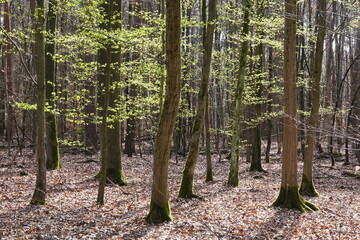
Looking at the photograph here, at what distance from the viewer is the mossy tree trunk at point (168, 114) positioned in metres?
6.74

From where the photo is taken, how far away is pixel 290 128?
906 centimetres

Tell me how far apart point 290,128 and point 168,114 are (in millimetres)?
3865

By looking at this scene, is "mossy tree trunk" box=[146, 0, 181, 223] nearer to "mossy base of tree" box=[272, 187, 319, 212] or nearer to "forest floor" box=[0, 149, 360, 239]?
"forest floor" box=[0, 149, 360, 239]

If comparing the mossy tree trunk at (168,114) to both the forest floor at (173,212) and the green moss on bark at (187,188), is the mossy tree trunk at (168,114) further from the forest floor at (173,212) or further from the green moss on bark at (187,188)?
the green moss on bark at (187,188)

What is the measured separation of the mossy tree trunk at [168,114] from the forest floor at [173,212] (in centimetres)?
42

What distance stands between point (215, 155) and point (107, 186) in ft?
44.3

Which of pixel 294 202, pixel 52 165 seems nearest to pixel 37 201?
pixel 52 165

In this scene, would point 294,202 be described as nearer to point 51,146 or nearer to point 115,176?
point 115,176

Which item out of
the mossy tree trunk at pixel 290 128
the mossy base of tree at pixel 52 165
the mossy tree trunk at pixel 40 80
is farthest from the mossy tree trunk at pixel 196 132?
the mossy base of tree at pixel 52 165

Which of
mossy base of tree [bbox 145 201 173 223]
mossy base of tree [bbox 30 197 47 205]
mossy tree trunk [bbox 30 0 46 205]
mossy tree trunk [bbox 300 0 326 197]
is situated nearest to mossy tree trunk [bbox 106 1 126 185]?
mossy base of tree [bbox 30 197 47 205]

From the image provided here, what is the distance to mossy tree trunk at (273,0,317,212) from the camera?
8961mm

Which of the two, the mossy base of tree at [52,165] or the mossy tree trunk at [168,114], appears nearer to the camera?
the mossy tree trunk at [168,114]

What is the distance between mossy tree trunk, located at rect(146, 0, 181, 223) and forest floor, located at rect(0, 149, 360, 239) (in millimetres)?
419

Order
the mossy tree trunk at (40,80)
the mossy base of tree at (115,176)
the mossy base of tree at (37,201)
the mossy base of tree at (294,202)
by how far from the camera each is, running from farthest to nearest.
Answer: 1. the mossy base of tree at (115,176)
2. the mossy base of tree at (294,202)
3. the mossy base of tree at (37,201)
4. the mossy tree trunk at (40,80)
